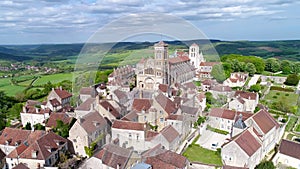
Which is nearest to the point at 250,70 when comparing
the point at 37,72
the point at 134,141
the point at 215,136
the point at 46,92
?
the point at 215,136

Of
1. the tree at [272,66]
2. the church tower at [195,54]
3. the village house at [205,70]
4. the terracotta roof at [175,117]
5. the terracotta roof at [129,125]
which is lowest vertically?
the terracotta roof at [129,125]

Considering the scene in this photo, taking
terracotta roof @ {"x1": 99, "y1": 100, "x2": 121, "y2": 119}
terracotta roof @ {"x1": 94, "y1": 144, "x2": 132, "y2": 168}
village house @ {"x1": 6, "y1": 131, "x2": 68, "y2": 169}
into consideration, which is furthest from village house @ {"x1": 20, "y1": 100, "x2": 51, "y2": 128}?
terracotta roof @ {"x1": 94, "y1": 144, "x2": 132, "y2": 168}

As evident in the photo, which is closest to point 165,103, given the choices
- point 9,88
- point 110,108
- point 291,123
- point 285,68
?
point 110,108

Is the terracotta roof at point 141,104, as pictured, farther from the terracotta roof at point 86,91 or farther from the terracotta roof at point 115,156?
the terracotta roof at point 86,91

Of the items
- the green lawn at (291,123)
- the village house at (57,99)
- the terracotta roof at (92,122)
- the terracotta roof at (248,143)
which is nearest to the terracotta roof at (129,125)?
the terracotta roof at (92,122)

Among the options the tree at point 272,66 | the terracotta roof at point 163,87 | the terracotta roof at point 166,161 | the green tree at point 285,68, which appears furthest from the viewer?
the tree at point 272,66

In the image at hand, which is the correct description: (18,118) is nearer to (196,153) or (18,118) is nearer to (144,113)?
(144,113)
